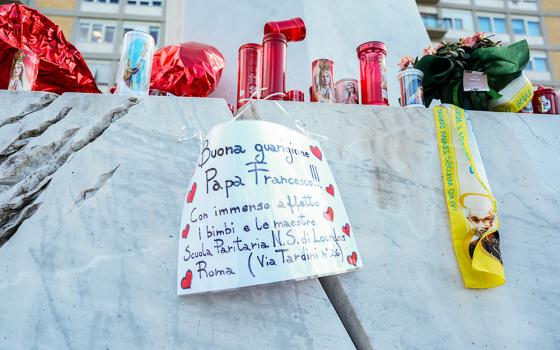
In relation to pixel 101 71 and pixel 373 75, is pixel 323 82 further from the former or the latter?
pixel 101 71

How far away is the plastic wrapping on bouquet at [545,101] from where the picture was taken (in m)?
0.97

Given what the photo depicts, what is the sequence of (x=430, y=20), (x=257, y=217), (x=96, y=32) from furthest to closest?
(x=430, y=20)
(x=96, y=32)
(x=257, y=217)

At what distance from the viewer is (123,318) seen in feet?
2.03

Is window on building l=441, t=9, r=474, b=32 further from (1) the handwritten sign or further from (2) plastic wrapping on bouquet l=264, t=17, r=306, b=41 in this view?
(1) the handwritten sign

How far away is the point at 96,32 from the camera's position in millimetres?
9727

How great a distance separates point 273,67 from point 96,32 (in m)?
10.6

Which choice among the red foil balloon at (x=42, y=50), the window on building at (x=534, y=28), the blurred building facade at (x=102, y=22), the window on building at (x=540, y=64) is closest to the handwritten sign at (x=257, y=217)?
the red foil balloon at (x=42, y=50)

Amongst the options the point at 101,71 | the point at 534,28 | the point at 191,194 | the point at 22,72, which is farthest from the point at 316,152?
the point at 534,28

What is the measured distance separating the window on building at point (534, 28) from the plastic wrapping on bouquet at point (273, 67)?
13234mm

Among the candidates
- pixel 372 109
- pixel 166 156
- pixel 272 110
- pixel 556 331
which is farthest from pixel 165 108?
pixel 556 331

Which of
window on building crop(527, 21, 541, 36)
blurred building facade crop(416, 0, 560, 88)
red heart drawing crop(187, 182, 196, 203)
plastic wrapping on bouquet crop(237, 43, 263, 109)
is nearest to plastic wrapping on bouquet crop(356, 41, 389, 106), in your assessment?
plastic wrapping on bouquet crop(237, 43, 263, 109)

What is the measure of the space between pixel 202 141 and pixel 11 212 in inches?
14.3

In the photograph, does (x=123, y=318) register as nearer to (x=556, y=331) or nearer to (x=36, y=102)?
(x=36, y=102)

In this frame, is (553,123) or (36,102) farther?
(553,123)
